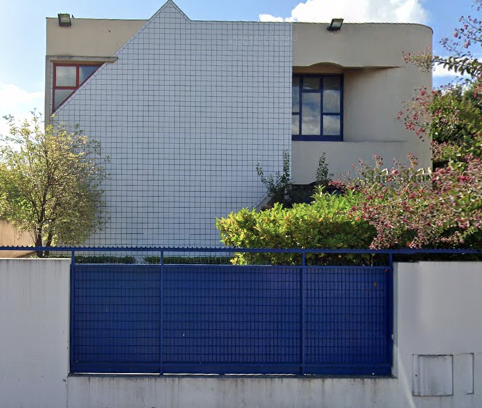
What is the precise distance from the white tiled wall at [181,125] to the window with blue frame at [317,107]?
91.4 inches

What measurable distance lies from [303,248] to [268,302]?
0.82 meters

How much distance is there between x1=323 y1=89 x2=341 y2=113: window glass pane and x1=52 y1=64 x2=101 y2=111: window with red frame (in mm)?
8004

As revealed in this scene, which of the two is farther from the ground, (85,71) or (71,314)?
(85,71)

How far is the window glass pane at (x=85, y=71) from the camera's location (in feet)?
49.6

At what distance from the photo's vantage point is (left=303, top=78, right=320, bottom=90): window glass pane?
16.4 metres

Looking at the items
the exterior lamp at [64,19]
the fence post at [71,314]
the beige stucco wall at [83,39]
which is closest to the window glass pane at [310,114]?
the beige stucco wall at [83,39]

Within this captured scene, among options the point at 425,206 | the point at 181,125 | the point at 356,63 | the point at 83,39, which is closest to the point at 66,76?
the point at 83,39

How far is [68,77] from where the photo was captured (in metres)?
15.1

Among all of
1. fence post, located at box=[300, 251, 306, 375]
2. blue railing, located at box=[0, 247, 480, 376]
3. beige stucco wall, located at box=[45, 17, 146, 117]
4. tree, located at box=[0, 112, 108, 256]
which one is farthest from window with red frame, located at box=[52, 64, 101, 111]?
fence post, located at box=[300, 251, 306, 375]

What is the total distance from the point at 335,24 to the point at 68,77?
917 cm

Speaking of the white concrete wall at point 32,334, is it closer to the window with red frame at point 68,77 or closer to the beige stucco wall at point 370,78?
→ the beige stucco wall at point 370,78

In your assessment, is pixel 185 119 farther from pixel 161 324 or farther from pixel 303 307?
pixel 303 307

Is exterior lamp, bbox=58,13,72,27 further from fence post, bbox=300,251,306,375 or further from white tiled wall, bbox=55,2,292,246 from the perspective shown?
fence post, bbox=300,251,306,375

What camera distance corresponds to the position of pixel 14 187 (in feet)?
37.3
